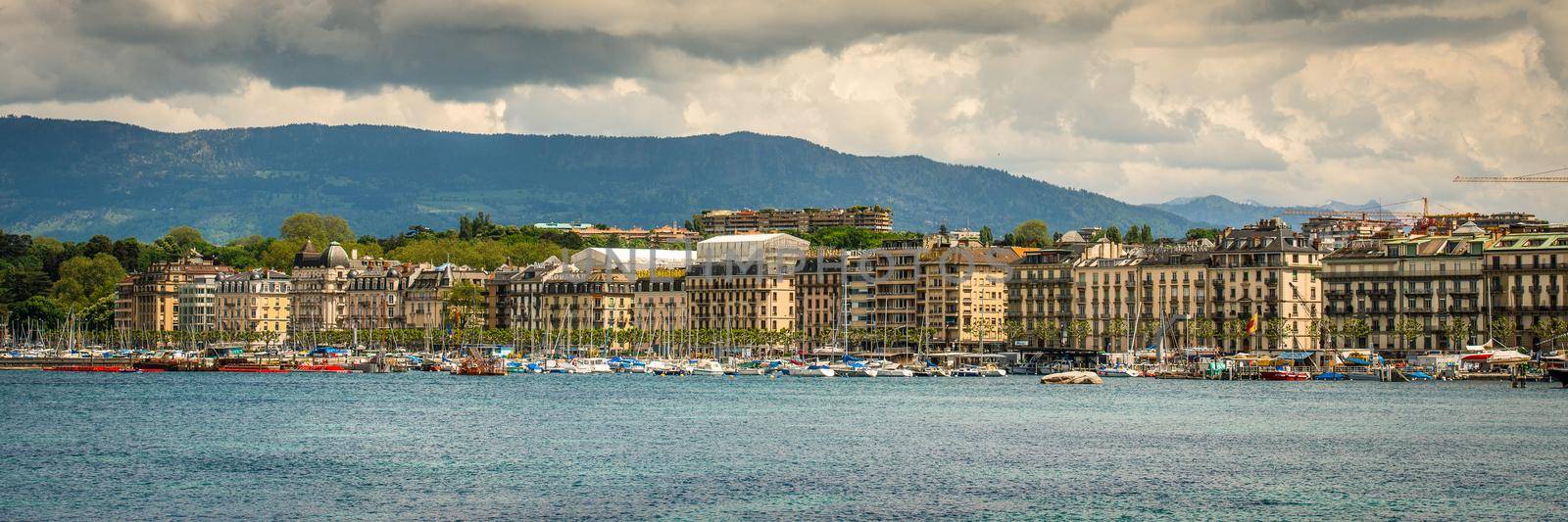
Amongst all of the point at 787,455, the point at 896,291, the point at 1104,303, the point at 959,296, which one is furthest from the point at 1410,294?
the point at 787,455

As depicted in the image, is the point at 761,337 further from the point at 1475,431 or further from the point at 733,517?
the point at 733,517

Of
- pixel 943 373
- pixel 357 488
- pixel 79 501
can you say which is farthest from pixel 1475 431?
pixel 943 373

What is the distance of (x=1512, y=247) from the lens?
143 metres

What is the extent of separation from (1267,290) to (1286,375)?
16.5 meters

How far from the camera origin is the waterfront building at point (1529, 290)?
139m

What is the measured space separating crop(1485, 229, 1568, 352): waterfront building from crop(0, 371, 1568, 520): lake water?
20.9 meters

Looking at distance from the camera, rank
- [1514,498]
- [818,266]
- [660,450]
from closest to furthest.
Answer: [1514,498]
[660,450]
[818,266]

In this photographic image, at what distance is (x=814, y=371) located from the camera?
160500 millimetres

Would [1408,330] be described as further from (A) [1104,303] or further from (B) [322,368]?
(B) [322,368]

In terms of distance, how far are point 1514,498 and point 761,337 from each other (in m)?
130

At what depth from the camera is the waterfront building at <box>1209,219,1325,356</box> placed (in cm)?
15588

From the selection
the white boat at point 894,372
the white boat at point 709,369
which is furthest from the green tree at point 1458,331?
the white boat at point 709,369

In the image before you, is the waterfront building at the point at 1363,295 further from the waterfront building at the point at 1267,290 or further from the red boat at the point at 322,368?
the red boat at the point at 322,368

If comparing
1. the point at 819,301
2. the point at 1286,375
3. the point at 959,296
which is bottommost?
the point at 1286,375
